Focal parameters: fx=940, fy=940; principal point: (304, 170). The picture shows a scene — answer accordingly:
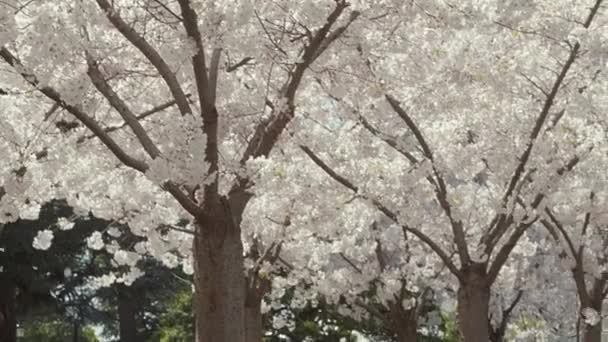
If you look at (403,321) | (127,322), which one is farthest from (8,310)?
(403,321)

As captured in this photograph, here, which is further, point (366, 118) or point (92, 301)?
point (92, 301)

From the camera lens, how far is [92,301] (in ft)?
123

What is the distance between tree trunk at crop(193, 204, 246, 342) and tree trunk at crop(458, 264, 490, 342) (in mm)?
6171

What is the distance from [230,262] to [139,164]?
50.1 inches

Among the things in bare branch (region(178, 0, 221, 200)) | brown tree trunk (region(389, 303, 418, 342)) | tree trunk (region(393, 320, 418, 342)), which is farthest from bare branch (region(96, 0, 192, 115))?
tree trunk (region(393, 320, 418, 342))

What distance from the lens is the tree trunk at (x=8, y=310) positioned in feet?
96.5

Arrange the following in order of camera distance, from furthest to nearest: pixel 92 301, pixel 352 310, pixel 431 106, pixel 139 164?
pixel 92 301 < pixel 352 310 < pixel 431 106 < pixel 139 164

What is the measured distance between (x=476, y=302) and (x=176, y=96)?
280 inches

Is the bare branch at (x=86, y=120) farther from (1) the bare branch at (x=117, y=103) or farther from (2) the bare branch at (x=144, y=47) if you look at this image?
(2) the bare branch at (x=144, y=47)

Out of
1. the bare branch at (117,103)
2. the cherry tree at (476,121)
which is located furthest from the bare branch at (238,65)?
the bare branch at (117,103)

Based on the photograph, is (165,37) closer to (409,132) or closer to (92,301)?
(409,132)

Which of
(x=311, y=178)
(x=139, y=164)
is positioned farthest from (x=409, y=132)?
(x=139, y=164)

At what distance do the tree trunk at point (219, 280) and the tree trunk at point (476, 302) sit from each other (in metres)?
6.17

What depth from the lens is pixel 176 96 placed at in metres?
8.76
